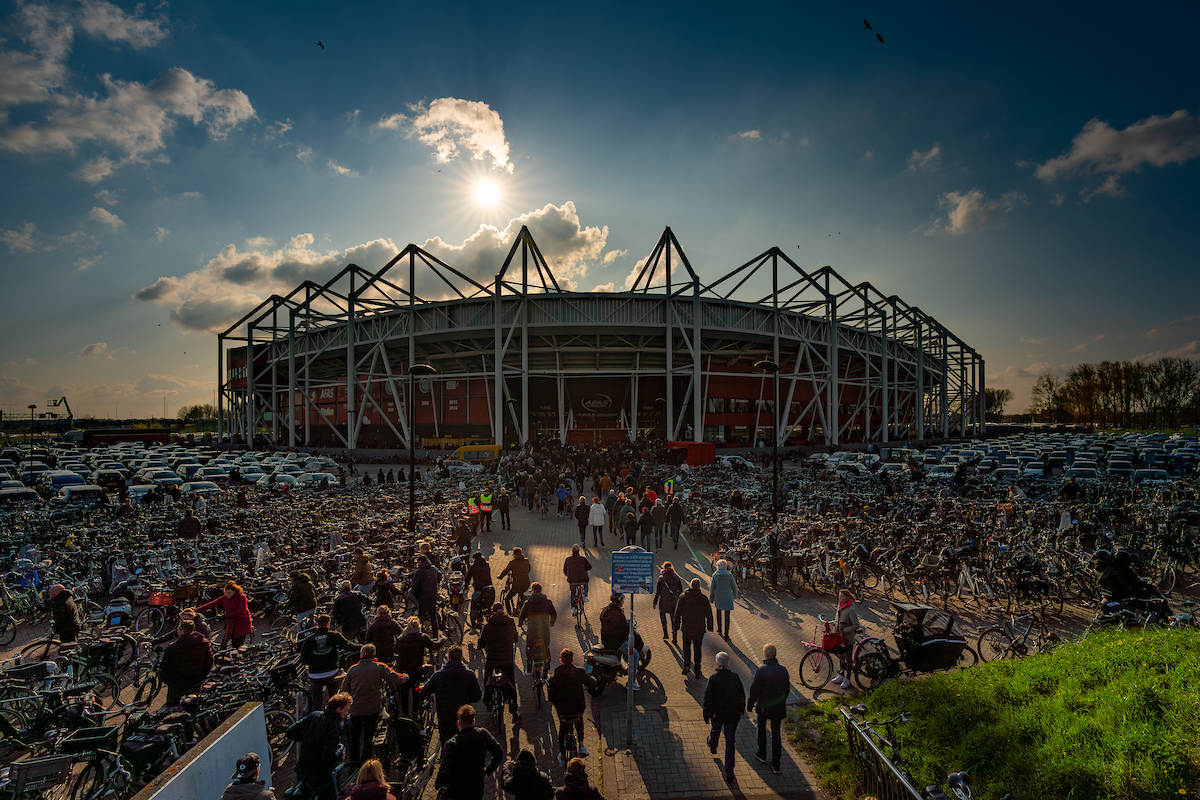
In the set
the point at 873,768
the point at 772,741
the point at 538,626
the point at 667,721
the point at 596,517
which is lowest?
the point at 667,721

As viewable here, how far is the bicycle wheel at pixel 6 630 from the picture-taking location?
8.84 meters

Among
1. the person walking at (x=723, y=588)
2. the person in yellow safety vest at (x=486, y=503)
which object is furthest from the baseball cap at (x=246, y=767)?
the person in yellow safety vest at (x=486, y=503)

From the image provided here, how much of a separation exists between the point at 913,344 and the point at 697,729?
74072mm

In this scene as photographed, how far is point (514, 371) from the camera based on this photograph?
41375mm

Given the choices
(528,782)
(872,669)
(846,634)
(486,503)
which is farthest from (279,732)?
(486,503)

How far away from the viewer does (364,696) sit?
17.0ft

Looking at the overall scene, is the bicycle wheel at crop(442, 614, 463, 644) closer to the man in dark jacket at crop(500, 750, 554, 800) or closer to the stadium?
the man in dark jacket at crop(500, 750, 554, 800)

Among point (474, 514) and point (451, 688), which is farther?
point (474, 514)

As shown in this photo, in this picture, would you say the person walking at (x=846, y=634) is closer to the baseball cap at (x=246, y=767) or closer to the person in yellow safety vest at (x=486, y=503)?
the baseball cap at (x=246, y=767)

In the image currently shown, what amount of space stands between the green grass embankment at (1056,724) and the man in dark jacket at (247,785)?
16.8 ft

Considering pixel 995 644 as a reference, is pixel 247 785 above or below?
above

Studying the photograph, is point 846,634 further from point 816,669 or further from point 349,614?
point 349,614

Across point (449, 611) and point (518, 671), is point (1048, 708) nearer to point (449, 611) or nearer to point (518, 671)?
point (518, 671)

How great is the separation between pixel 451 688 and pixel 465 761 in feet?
3.56
